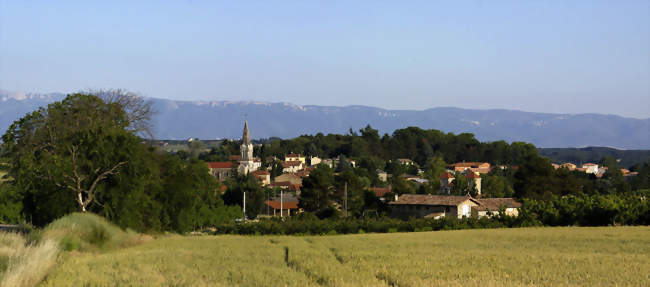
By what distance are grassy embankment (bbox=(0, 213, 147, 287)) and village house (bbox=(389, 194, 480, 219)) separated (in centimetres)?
4239

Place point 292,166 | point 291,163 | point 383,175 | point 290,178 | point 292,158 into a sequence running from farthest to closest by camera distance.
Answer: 1. point 292,158
2. point 291,163
3. point 292,166
4. point 383,175
5. point 290,178

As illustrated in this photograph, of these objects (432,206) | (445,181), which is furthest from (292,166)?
(432,206)

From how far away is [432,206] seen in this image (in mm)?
70500

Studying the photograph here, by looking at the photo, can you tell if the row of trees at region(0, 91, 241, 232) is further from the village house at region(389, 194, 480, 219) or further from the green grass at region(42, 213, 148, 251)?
the village house at region(389, 194, 480, 219)

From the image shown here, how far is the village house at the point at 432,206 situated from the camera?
2731 inches

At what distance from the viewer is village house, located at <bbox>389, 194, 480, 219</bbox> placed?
228 feet

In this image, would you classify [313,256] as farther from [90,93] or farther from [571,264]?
[90,93]

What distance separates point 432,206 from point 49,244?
179ft

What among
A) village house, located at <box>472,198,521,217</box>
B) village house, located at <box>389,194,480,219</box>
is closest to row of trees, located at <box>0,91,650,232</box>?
village house, located at <box>389,194,480,219</box>

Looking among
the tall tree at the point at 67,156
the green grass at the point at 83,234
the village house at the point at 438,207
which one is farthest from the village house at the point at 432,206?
the green grass at the point at 83,234

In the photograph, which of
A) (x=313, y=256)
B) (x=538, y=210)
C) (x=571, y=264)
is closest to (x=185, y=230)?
(x=538, y=210)

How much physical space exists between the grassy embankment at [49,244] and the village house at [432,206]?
42.4 meters

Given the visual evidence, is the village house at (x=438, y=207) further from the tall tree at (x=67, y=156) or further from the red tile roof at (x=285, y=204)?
the tall tree at (x=67, y=156)

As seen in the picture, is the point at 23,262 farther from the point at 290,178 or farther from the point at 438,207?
the point at 290,178
